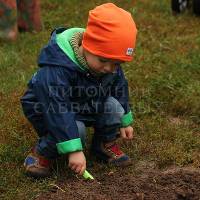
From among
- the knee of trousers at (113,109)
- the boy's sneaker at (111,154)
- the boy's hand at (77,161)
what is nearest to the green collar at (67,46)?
the knee of trousers at (113,109)

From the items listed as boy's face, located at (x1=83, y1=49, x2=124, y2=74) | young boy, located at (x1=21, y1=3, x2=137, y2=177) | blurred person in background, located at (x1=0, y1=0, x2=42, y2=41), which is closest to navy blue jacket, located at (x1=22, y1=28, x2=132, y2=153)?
young boy, located at (x1=21, y1=3, x2=137, y2=177)

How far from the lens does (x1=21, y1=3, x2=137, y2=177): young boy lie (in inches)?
121

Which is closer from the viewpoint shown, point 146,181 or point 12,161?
point 146,181

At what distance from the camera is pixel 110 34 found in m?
3.03

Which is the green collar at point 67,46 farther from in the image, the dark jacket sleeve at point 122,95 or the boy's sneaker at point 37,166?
the boy's sneaker at point 37,166

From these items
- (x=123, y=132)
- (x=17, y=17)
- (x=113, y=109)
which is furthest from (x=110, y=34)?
(x=17, y=17)

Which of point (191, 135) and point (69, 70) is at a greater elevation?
point (69, 70)

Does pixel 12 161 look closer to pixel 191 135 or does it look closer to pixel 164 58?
pixel 191 135

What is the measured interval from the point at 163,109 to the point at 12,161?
141cm

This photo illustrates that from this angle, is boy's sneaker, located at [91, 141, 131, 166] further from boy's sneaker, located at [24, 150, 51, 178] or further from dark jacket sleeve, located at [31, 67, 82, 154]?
dark jacket sleeve, located at [31, 67, 82, 154]

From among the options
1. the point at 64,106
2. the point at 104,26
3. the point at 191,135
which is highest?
the point at 104,26

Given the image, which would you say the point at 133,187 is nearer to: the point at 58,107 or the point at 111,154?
the point at 111,154

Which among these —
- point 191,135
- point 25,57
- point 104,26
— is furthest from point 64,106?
point 25,57

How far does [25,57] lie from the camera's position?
5.57 m
